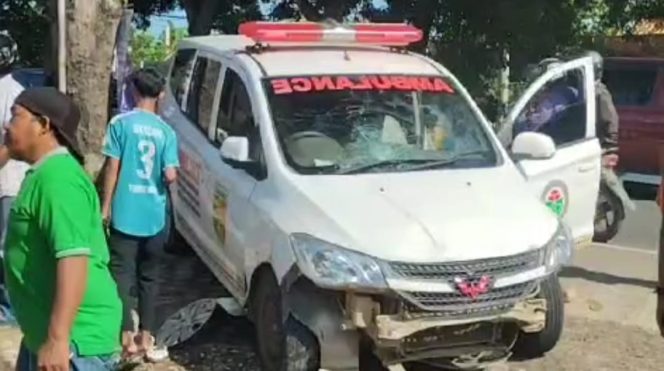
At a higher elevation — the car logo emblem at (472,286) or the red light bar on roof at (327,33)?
the red light bar on roof at (327,33)

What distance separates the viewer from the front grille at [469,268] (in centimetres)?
545

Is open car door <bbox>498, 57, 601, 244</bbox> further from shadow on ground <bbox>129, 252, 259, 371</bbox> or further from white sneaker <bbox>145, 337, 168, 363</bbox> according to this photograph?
white sneaker <bbox>145, 337, 168, 363</bbox>

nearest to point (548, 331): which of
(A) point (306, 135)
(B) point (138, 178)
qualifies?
(A) point (306, 135)

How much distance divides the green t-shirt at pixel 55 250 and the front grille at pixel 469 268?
6.55ft

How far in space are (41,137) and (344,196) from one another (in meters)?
2.52

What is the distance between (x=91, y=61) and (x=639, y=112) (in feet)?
29.5

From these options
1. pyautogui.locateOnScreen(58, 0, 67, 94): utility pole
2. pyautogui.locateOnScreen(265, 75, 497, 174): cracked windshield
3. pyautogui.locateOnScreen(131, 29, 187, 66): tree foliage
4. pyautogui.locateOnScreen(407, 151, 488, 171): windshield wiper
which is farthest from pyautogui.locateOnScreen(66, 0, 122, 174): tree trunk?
pyautogui.locateOnScreen(131, 29, 187, 66): tree foliage

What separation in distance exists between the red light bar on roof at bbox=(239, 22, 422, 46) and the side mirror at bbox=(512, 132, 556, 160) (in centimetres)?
110

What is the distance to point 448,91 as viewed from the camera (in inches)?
277

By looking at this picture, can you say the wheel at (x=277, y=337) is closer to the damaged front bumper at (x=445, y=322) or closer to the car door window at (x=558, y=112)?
the damaged front bumper at (x=445, y=322)

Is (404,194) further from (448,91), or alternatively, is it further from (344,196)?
(448,91)

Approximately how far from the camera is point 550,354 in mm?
6805

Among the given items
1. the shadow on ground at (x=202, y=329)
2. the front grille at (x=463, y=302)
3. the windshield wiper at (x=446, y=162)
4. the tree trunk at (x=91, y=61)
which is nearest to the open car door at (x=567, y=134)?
the windshield wiper at (x=446, y=162)

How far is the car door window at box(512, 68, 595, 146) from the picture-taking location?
25.7 ft
